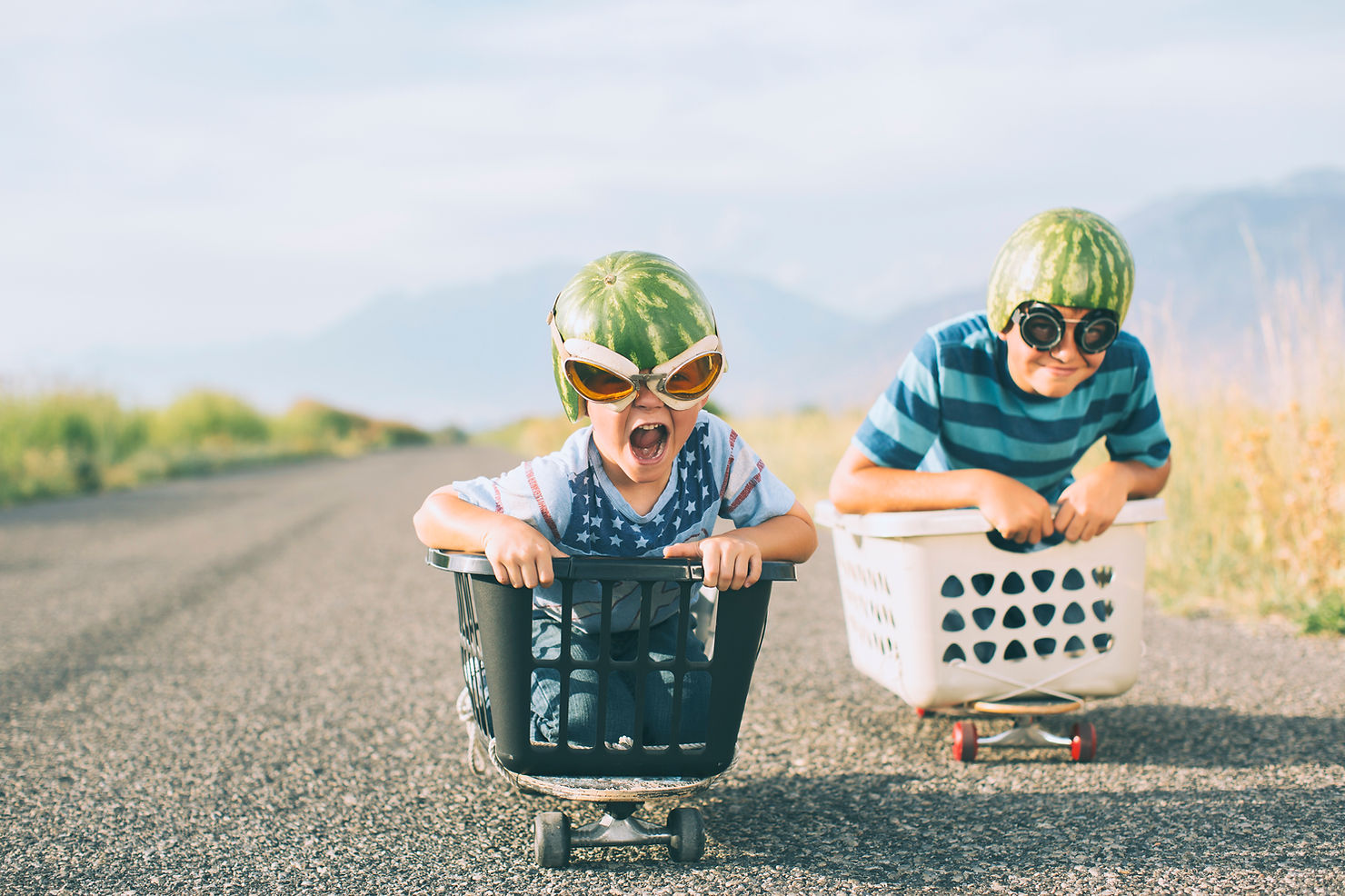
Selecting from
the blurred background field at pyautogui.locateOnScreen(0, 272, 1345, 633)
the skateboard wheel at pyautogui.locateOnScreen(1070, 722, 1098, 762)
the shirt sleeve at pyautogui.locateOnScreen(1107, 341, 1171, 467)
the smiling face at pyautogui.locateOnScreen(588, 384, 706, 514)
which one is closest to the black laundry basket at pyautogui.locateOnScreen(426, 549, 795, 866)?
the smiling face at pyautogui.locateOnScreen(588, 384, 706, 514)

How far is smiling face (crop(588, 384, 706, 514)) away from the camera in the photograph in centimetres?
200

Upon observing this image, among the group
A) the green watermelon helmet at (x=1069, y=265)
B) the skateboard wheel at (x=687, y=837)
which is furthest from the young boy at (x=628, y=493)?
the green watermelon helmet at (x=1069, y=265)

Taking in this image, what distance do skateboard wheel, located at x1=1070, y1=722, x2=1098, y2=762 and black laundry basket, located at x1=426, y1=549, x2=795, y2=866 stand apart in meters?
1.06

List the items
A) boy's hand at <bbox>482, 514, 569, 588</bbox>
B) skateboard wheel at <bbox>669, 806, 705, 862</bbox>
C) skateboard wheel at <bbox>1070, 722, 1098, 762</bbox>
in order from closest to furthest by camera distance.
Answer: boy's hand at <bbox>482, 514, 569, 588</bbox>, skateboard wheel at <bbox>669, 806, 705, 862</bbox>, skateboard wheel at <bbox>1070, 722, 1098, 762</bbox>

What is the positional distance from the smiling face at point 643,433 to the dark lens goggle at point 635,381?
0.03 m

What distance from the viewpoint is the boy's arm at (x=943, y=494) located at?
2346mm

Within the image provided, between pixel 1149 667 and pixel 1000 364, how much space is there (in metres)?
1.55

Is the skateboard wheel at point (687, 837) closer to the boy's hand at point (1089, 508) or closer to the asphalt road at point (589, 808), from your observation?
the asphalt road at point (589, 808)

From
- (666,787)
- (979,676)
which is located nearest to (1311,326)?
(979,676)

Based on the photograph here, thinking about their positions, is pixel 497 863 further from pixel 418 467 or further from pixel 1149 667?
pixel 418 467

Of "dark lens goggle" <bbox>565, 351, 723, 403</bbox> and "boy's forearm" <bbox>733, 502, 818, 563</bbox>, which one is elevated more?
"dark lens goggle" <bbox>565, 351, 723, 403</bbox>

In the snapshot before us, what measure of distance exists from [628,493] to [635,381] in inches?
12.2

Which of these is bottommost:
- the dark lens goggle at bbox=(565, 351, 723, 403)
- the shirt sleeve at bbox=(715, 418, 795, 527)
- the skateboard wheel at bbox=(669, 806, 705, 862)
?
the skateboard wheel at bbox=(669, 806, 705, 862)

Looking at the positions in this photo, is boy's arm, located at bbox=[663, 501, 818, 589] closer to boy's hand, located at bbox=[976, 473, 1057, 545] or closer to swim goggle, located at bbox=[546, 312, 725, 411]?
swim goggle, located at bbox=[546, 312, 725, 411]
